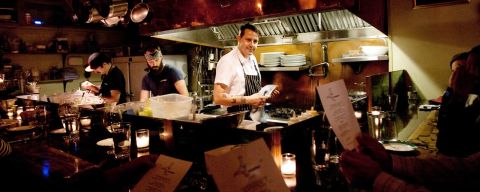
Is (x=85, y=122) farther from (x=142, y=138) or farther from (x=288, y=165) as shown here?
(x=288, y=165)

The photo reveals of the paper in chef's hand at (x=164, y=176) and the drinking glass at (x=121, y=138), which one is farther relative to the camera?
the drinking glass at (x=121, y=138)

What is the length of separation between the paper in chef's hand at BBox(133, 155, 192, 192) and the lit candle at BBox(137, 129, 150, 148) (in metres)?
0.81

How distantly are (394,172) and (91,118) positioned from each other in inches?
88.9

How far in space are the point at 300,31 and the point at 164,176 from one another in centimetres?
448

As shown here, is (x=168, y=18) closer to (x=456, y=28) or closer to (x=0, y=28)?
(x=456, y=28)

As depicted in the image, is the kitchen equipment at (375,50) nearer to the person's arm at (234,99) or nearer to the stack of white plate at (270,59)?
the stack of white plate at (270,59)

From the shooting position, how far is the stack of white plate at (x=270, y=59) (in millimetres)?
5234

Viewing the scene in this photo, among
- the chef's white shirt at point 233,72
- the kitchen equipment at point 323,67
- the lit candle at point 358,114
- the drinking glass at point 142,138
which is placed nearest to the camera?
the drinking glass at point 142,138

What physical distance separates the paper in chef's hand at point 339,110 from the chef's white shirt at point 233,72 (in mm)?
2480

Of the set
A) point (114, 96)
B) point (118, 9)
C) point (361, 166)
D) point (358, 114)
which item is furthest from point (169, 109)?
point (114, 96)

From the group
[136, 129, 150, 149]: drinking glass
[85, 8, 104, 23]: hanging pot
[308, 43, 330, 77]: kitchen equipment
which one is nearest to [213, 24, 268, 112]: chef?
[85, 8, 104, 23]: hanging pot

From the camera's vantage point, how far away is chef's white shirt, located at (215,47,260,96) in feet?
11.3

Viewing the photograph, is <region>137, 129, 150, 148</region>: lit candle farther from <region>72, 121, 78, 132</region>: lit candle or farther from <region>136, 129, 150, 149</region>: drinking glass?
<region>72, 121, 78, 132</region>: lit candle

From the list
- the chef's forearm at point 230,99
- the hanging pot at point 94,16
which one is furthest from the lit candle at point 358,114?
the hanging pot at point 94,16
